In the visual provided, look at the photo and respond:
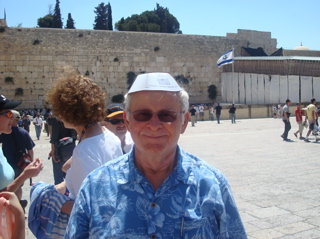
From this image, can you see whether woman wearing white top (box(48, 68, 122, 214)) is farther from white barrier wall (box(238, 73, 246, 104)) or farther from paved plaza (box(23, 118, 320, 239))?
white barrier wall (box(238, 73, 246, 104))

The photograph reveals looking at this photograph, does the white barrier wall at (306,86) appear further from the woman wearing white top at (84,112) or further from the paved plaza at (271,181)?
the woman wearing white top at (84,112)

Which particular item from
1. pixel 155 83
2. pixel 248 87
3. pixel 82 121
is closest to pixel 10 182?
pixel 82 121

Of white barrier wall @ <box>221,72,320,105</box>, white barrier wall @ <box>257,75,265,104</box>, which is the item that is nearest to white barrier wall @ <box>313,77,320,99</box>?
white barrier wall @ <box>221,72,320,105</box>

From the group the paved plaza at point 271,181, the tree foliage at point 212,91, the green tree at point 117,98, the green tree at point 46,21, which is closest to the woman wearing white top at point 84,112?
the paved plaza at point 271,181

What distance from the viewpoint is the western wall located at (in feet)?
81.5

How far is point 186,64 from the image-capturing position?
29.3 m

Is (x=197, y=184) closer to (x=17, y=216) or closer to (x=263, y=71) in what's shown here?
(x=17, y=216)

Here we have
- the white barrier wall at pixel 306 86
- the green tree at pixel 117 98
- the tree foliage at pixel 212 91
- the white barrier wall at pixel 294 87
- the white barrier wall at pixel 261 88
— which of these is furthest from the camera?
the tree foliage at pixel 212 91

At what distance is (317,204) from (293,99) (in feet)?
66.8

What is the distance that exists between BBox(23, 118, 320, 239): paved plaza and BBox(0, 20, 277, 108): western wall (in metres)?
17.1

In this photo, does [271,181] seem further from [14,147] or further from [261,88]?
[261,88]

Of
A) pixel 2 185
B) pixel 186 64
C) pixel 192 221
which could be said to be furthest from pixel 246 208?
pixel 186 64

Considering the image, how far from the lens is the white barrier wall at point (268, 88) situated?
22625mm

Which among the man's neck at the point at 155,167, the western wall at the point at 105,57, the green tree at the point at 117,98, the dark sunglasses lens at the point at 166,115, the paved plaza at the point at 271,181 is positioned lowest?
the paved plaza at the point at 271,181
